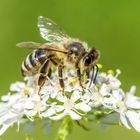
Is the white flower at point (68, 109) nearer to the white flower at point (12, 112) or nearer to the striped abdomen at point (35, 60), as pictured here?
the white flower at point (12, 112)

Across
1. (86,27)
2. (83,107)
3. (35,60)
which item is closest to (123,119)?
(83,107)

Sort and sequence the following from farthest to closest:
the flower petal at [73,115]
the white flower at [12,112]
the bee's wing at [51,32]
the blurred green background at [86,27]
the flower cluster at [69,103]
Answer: the blurred green background at [86,27] < the bee's wing at [51,32] < the white flower at [12,112] < the flower cluster at [69,103] < the flower petal at [73,115]

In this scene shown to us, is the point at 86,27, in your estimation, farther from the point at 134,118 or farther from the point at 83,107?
the point at 83,107

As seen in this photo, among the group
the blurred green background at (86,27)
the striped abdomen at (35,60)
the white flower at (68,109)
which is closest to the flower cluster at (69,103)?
the white flower at (68,109)

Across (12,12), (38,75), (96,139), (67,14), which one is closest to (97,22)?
(67,14)

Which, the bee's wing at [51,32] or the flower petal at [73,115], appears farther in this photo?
the bee's wing at [51,32]

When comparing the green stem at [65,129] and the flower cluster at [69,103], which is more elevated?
the flower cluster at [69,103]

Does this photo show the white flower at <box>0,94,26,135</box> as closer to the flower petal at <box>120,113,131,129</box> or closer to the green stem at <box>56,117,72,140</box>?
the green stem at <box>56,117,72,140</box>
